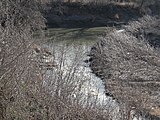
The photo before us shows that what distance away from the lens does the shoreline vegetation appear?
890cm

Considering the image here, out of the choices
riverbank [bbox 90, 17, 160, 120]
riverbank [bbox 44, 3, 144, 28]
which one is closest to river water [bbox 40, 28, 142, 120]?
riverbank [bbox 90, 17, 160, 120]

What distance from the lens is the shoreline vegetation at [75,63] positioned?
350 inches

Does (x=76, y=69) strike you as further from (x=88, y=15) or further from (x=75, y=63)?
(x=88, y=15)

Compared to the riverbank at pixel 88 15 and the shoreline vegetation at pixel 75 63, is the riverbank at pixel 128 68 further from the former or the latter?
the riverbank at pixel 88 15

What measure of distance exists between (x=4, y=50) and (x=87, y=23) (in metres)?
35.9

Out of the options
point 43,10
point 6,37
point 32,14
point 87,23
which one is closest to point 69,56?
point 32,14

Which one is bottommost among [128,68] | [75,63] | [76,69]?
[128,68]

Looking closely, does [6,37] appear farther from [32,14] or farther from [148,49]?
[32,14]

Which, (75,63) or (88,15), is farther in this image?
(88,15)

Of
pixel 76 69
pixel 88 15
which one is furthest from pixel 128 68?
pixel 88 15

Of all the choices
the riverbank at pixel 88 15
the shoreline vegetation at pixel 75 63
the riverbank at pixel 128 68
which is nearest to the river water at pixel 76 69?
the shoreline vegetation at pixel 75 63

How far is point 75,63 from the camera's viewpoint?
11562 millimetres

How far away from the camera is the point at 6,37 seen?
898cm

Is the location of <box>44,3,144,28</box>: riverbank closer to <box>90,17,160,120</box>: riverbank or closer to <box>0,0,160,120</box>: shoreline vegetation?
<box>0,0,160,120</box>: shoreline vegetation
